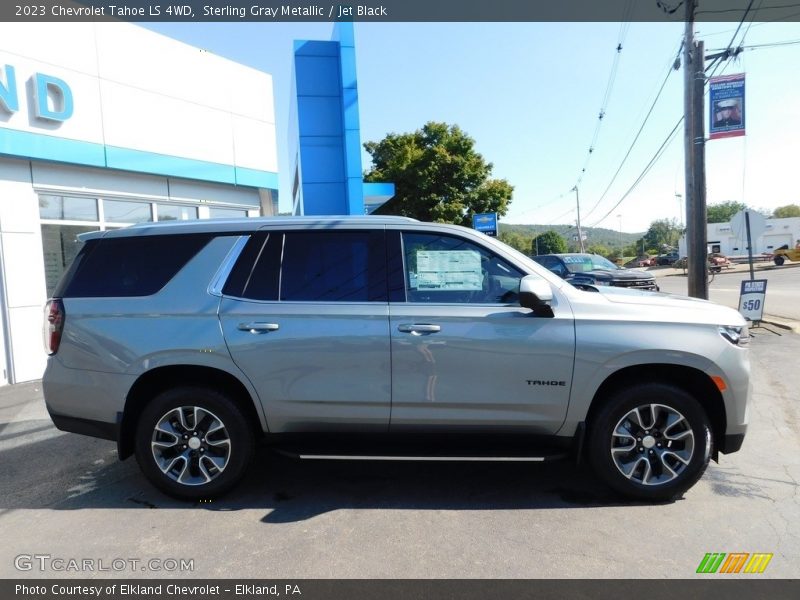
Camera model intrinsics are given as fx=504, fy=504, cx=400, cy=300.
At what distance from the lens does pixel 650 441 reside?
11.4ft

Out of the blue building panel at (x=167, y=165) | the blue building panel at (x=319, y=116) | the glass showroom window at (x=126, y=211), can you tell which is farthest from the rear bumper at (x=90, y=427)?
the blue building panel at (x=319, y=116)

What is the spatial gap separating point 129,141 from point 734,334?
907 centimetres

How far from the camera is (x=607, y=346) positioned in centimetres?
341

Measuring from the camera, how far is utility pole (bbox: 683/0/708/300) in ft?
33.5

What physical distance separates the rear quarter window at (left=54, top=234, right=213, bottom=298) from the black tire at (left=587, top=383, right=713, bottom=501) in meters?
3.20

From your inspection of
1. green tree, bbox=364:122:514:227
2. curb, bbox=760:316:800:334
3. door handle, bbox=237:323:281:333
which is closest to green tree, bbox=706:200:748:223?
green tree, bbox=364:122:514:227

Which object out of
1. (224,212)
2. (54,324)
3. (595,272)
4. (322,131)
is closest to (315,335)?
(54,324)

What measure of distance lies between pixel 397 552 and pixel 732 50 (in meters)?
13.5

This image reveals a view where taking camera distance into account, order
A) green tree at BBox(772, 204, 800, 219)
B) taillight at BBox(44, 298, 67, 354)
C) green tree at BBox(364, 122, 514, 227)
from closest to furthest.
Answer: taillight at BBox(44, 298, 67, 354), green tree at BBox(364, 122, 514, 227), green tree at BBox(772, 204, 800, 219)

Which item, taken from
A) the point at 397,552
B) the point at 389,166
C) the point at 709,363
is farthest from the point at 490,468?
the point at 389,166

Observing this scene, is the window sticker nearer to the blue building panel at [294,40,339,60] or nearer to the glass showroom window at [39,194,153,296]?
the glass showroom window at [39,194,153,296]

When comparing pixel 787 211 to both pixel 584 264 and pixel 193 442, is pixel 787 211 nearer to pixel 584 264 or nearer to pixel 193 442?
pixel 584 264

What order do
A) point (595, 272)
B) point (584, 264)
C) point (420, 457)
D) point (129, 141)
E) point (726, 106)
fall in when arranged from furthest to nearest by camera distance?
point (584, 264), point (595, 272), point (726, 106), point (129, 141), point (420, 457)

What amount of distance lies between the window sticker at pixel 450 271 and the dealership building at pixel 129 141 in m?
6.91
